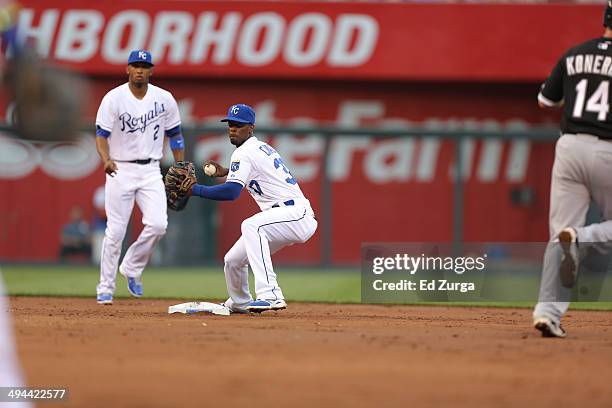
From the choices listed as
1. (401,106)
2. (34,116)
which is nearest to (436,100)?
(401,106)

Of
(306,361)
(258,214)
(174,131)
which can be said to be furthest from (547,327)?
(174,131)

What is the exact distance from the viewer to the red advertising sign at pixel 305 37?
20.1 m

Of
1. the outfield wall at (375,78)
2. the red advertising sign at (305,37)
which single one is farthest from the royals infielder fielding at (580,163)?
Answer: the red advertising sign at (305,37)

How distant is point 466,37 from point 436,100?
1421 millimetres

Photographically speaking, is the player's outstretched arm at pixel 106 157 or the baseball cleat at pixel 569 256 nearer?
the baseball cleat at pixel 569 256

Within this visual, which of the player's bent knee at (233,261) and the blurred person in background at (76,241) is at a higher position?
the player's bent knee at (233,261)

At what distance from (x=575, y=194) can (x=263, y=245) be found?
2712 mm

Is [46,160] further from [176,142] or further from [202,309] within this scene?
[202,309]

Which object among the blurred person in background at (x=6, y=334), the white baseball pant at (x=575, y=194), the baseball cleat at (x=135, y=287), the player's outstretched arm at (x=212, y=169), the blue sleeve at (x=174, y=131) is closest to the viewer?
the blurred person in background at (x=6, y=334)

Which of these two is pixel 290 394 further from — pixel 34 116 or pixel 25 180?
pixel 25 180

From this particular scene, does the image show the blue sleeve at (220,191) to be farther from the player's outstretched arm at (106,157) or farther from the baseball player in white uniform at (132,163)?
the baseball player in white uniform at (132,163)

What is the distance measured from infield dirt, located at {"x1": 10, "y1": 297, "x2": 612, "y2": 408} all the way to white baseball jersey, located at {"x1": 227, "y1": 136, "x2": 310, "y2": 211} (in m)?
0.99

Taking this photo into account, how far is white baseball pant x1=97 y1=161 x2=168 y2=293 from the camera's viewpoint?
11.0 meters

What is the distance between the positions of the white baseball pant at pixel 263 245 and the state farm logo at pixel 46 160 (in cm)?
1064
